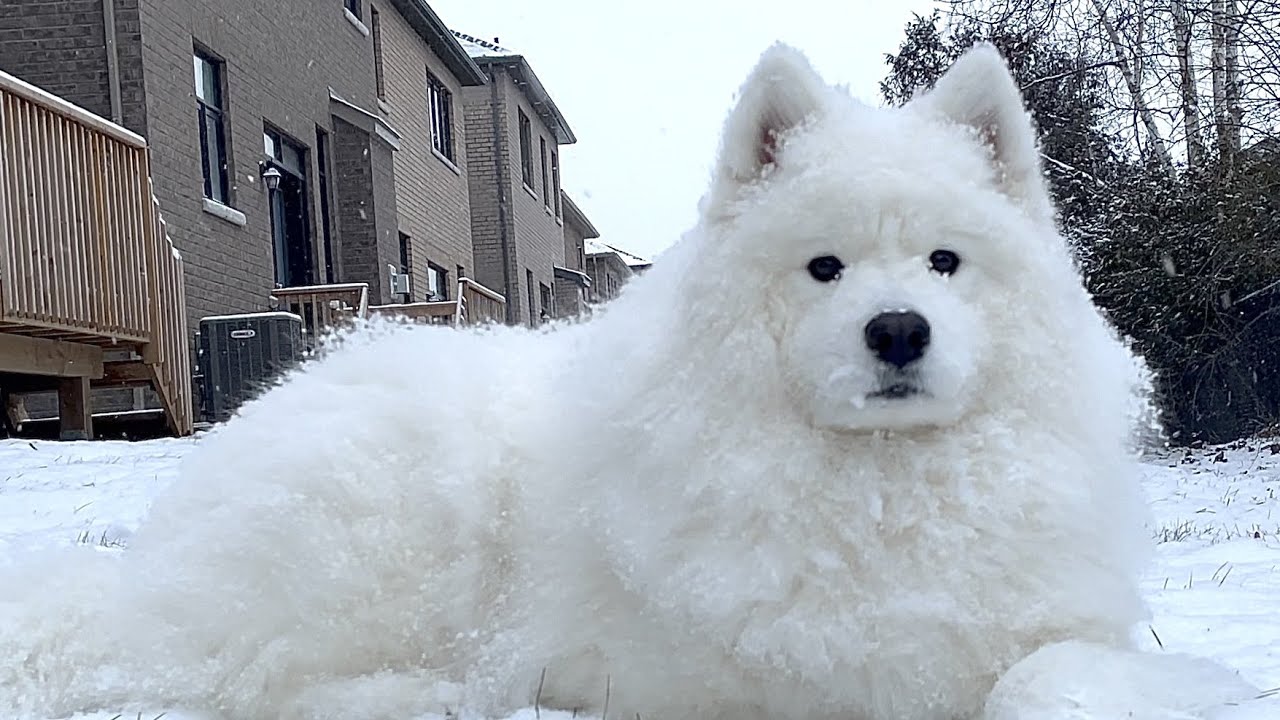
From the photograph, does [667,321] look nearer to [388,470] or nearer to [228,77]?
[388,470]

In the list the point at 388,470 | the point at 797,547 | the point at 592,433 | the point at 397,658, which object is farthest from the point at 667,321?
the point at 397,658

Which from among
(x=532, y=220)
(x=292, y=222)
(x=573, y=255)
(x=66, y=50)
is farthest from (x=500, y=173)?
(x=66, y=50)

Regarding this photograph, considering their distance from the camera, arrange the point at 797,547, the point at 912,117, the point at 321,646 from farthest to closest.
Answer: the point at 321,646 < the point at 912,117 < the point at 797,547

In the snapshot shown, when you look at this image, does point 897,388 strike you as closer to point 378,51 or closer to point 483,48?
point 378,51

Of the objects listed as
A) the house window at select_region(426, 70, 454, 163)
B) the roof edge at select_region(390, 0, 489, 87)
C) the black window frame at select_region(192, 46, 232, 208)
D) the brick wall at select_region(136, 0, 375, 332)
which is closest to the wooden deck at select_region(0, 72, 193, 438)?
the brick wall at select_region(136, 0, 375, 332)

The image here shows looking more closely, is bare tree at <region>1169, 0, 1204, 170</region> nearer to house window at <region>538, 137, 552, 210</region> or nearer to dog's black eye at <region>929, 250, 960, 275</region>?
dog's black eye at <region>929, 250, 960, 275</region>

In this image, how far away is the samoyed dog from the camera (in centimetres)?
206

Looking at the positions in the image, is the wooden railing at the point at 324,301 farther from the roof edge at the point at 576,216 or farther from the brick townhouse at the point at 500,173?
the roof edge at the point at 576,216

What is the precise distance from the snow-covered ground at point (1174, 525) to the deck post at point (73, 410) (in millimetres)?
1038

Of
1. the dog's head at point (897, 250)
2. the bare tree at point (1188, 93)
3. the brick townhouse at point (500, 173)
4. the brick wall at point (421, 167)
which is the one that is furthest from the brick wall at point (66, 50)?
the brick townhouse at point (500, 173)

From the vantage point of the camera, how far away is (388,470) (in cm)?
260

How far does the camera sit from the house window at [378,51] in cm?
1734

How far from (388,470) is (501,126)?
71.9 ft

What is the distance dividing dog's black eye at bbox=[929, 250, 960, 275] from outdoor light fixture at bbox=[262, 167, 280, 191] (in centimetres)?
1140
